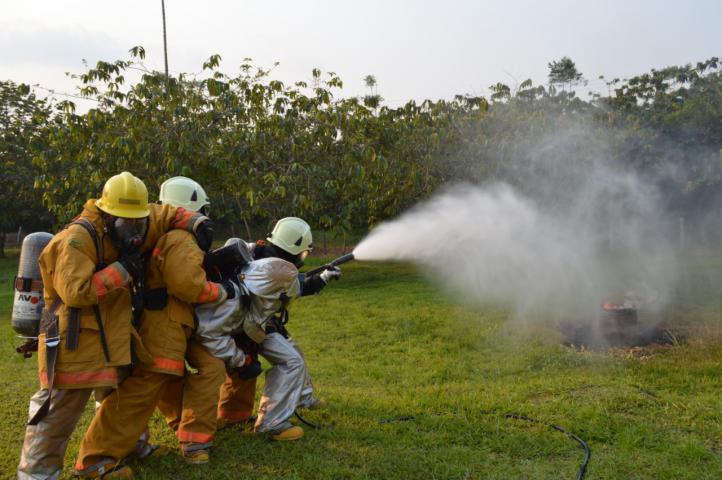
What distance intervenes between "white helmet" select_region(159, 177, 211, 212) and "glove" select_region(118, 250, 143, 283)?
0.78m

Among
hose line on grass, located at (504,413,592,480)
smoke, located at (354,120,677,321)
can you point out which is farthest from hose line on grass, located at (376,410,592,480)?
smoke, located at (354,120,677,321)

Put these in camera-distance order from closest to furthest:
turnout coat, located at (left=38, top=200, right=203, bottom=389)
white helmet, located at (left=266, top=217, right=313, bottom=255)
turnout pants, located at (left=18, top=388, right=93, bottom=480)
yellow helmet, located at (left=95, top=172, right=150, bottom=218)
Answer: turnout coat, located at (left=38, top=200, right=203, bottom=389)
turnout pants, located at (left=18, top=388, right=93, bottom=480)
yellow helmet, located at (left=95, top=172, right=150, bottom=218)
white helmet, located at (left=266, top=217, right=313, bottom=255)

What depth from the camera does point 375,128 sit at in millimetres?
14539

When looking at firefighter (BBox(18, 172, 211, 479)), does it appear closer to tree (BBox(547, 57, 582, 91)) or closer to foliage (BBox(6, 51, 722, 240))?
foliage (BBox(6, 51, 722, 240))

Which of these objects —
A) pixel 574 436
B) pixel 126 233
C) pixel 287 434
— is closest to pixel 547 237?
pixel 574 436

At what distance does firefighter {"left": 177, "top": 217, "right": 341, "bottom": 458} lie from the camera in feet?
16.1

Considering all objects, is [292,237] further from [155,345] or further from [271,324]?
[155,345]

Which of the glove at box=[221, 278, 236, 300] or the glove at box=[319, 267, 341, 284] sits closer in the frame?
the glove at box=[221, 278, 236, 300]

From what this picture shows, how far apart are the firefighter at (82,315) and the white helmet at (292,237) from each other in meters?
1.35

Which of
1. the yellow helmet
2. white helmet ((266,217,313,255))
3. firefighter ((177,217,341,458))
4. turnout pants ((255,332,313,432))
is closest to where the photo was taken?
the yellow helmet

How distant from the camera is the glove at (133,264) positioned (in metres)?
4.24

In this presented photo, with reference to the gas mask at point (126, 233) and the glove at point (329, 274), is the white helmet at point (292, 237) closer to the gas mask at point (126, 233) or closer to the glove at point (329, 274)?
the glove at point (329, 274)

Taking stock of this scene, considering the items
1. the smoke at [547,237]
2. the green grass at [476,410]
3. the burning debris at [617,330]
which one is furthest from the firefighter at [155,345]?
the burning debris at [617,330]

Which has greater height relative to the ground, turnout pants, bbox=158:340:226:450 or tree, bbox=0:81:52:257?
tree, bbox=0:81:52:257
